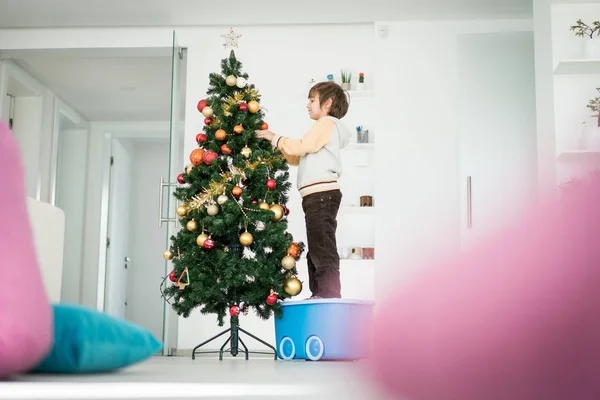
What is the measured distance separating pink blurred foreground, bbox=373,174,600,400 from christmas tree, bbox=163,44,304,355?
3.18 m

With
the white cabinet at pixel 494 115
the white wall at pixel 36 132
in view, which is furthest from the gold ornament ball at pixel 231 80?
the white wall at pixel 36 132

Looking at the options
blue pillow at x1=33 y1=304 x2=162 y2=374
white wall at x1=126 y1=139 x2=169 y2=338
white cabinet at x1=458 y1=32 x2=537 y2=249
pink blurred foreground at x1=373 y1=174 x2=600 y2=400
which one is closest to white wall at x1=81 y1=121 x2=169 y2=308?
white wall at x1=126 y1=139 x2=169 y2=338

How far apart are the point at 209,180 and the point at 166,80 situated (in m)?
3.78

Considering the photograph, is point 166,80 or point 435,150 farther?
point 166,80

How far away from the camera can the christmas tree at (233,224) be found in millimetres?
3633

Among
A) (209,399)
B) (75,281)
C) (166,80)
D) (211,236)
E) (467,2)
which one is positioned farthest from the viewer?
(75,281)

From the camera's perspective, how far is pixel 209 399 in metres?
0.52

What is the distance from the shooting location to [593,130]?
171 inches

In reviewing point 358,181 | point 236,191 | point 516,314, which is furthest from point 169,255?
point 516,314

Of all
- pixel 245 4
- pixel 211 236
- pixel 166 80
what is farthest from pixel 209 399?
pixel 166 80

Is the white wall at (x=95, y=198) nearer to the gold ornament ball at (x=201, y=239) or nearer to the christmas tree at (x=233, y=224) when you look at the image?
the christmas tree at (x=233, y=224)

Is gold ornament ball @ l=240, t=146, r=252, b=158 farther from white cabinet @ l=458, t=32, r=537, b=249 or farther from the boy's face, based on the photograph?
white cabinet @ l=458, t=32, r=537, b=249

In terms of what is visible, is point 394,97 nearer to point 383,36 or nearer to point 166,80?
point 383,36

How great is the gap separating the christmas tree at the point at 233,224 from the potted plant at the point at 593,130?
5.80 feet
